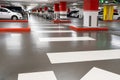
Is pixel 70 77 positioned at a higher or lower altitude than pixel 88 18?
lower

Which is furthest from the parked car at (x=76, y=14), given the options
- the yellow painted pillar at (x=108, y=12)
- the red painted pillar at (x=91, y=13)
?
the red painted pillar at (x=91, y=13)

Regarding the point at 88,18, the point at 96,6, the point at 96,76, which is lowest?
the point at 96,76

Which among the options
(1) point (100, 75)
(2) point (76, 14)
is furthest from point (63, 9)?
(2) point (76, 14)

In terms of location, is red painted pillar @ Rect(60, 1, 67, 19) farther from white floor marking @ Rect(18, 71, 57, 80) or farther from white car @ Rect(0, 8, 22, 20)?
white floor marking @ Rect(18, 71, 57, 80)

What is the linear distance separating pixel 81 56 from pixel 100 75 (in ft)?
4.79

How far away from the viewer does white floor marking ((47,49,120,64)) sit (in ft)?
14.9

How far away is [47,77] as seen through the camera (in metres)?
3.38

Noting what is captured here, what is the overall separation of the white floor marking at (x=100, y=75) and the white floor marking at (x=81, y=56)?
0.87 metres

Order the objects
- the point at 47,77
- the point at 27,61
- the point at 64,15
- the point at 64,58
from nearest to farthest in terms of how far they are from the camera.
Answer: the point at 47,77 < the point at 27,61 < the point at 64,58 < the point at 64,15

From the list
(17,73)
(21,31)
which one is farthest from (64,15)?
(17,73)

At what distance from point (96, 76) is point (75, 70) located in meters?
0.53

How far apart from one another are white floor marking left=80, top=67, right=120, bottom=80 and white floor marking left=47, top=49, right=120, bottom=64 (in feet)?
2.84

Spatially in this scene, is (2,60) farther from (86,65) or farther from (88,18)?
(88,18)

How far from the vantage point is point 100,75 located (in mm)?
3516
